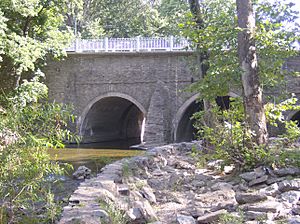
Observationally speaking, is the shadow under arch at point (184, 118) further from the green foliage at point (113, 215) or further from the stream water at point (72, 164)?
the green foliage at point (113, 215)

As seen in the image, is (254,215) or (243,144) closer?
(254,215)

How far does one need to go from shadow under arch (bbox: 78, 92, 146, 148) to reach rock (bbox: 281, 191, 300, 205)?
11945 millimetres

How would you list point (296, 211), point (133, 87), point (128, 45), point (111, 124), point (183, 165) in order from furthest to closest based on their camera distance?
point (111, 124) → point (133, 87) → point (128, 45) → point (183, 165) → point (296, 211)

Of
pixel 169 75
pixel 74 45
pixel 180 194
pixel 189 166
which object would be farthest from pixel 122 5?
pixel 180 194

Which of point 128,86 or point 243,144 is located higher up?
point 128,86

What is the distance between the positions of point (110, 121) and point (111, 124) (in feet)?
0.77


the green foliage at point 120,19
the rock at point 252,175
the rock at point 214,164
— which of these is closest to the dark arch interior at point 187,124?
the green foliage at point 120,19

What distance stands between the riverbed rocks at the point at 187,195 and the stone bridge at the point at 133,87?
344 inches

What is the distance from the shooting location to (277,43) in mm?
5500

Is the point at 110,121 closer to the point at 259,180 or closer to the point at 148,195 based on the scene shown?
the point at 148,195

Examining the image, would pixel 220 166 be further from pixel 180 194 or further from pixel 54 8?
pixel 54 8

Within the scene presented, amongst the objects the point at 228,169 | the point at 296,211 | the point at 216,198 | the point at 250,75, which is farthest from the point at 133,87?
the point at 296,211

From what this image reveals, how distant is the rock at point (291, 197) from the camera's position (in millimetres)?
3633

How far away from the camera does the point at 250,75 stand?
5.10 meters
